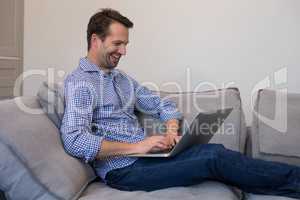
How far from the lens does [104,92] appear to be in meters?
1.75

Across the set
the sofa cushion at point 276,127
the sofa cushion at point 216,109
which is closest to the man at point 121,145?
the sofa cushion at point 216,109

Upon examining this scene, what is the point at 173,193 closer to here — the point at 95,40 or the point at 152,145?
the point at 152,145

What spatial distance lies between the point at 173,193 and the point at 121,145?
0.97 ft

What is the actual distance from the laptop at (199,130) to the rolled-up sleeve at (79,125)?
0.60 feet

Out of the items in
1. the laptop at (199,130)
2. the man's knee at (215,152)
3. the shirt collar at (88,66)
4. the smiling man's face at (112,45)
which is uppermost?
the smiling man's face at (112,45)

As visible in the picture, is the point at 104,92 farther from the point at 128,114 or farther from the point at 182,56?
the point at 182,56

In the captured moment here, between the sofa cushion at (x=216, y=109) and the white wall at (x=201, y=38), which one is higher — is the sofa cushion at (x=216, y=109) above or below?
below

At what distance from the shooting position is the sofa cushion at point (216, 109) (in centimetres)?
192

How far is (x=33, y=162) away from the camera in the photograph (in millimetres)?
1366

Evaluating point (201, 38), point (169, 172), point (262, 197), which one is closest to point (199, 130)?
point (169, 172)

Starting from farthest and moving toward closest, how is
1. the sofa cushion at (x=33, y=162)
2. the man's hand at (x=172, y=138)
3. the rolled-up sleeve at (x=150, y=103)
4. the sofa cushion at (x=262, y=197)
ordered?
1. the rolled-up sleeve at (x=150, y=103)
2. the man's hand at (x=172, y=138)
3. the sofa cushion at (x=262, y=197)
4. the sofa cushion at (x=33, y=162)

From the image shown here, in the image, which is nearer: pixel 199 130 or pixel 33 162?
pixel 33 162

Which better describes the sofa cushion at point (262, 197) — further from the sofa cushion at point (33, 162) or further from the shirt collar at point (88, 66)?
the shirt collar at point (88, 66)

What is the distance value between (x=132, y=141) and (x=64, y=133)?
346 mm
